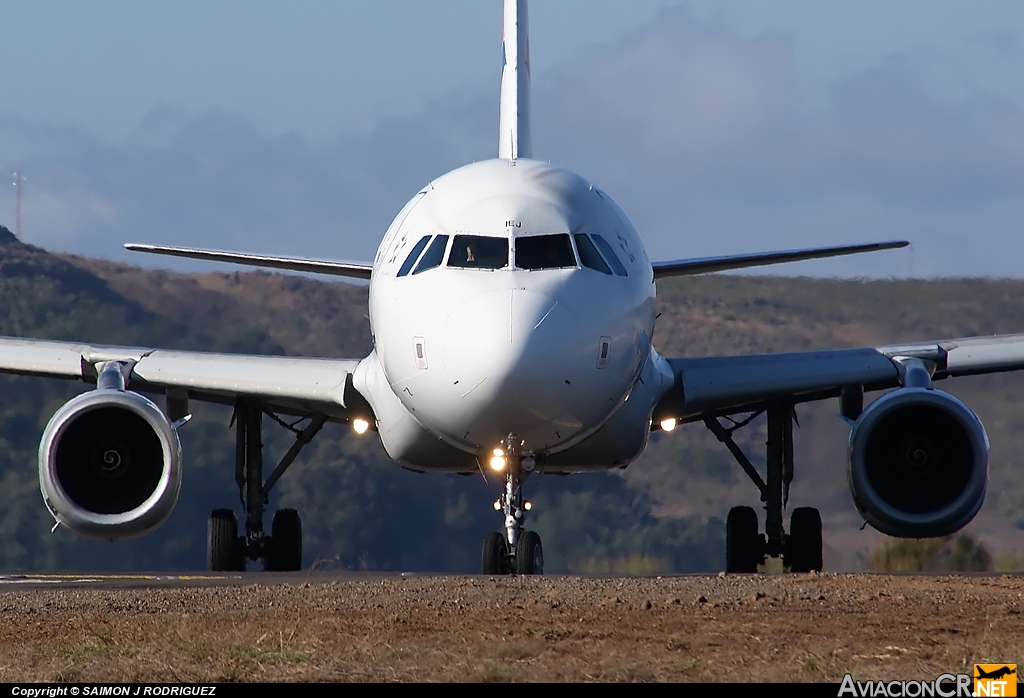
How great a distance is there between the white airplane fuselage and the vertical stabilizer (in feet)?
10.8

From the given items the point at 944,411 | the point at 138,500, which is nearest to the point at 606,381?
the point at 944,411

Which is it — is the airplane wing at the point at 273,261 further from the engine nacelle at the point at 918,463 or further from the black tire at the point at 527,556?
the engine nacelle at the point at 918,463

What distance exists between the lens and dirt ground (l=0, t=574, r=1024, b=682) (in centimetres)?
716

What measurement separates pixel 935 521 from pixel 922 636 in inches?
294

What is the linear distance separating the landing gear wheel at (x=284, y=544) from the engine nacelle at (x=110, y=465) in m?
3.18

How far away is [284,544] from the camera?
19422 millimetres

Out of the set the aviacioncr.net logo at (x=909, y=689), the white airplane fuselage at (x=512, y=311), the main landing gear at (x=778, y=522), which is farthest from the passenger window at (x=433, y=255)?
the aviacioncr.net logo at (x=909, y=689)

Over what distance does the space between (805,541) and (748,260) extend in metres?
3.61

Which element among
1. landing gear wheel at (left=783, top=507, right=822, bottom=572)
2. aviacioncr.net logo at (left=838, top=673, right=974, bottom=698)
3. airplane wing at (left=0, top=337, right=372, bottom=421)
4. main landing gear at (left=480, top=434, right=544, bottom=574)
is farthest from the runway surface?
aviacioncr.net logo at (left=838, top=673, right=974, bottom=698)

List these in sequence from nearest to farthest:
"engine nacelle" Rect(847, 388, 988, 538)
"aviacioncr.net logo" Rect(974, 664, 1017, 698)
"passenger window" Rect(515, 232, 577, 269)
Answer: "aviacioncr.net logo" Rect(974, 664, 1017, 698), "passenger window" Rect(515, 232, 577, 269), "engine nacelle" Rect(847, 388, 988, 538)

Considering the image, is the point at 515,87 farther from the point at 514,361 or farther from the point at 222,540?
the point at 514,361

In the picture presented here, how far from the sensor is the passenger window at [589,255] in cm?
1385

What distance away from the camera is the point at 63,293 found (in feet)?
182

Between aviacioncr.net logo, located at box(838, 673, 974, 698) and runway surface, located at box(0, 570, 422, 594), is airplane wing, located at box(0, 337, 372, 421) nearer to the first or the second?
runway surface, located at box(0, 570, 422, 594)
